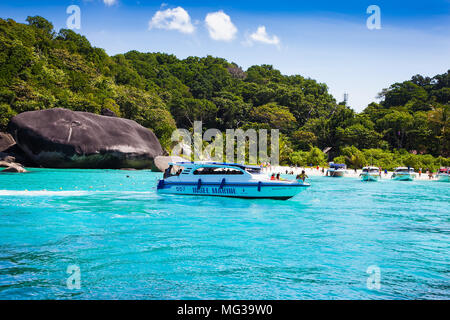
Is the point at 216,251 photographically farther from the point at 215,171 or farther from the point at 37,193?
the point at 37,193

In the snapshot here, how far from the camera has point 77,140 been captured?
39.6 metres

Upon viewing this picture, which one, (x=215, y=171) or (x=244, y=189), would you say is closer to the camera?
(x=244, y=189)

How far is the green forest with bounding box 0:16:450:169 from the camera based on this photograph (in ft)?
168

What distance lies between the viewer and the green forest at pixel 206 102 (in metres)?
51.2

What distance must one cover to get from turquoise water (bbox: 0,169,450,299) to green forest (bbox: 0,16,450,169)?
38.2 m

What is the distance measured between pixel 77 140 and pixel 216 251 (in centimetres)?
3427

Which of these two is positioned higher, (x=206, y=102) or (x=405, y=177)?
(x=206, y=102)

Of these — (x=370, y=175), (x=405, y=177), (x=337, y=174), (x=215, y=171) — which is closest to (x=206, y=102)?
(x=337, y=174)

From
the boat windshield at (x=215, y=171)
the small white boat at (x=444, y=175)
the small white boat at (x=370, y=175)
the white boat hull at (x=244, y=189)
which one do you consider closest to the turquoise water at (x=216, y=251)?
the white boat hull at (x=244, y=189)

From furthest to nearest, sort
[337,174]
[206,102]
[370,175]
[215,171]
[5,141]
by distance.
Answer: [206,102] < [337,174] < [5,141] < [370,175] < [215,171]

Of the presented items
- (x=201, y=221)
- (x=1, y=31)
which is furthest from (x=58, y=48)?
(x=201, y=221)

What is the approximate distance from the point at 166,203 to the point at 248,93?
75573 mm
